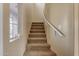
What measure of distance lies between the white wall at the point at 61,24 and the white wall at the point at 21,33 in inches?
9.9

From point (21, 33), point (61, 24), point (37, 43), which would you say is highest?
point (61, 24)

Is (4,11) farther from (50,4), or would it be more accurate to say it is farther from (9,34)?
(50,4)

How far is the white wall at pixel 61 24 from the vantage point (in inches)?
60.3

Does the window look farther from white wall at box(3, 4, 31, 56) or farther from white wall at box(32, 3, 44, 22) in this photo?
white wall at box(32, 3, 44, 22)

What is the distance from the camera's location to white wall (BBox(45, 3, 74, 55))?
1.53 m

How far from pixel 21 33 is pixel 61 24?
0.49m

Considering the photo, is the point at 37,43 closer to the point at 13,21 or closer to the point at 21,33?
the point at 21,33

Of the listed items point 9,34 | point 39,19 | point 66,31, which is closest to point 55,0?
point 39,19

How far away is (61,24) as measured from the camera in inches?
61.1

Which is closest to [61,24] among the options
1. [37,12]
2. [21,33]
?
[37,12]

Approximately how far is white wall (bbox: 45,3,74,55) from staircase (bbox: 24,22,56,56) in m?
0.07

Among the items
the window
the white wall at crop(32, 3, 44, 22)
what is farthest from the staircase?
the window

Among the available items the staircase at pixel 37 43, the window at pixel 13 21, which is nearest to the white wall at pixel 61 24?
the staircase at pixel 37 43

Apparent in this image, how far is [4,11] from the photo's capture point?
1383 mm
